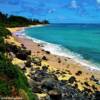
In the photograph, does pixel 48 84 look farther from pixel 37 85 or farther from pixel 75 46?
pixel 75 46

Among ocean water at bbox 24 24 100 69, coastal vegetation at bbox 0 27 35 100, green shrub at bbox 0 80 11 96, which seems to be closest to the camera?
green shrub at bbox 0 80 11 96

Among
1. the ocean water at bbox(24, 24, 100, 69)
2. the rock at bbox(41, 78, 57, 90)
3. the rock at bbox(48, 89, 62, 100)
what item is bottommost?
the ocean water at bbox(24, 24, 100, 69)

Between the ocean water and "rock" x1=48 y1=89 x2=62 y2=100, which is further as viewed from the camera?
the ocean water

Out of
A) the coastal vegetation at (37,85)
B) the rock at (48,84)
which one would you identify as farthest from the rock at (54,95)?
the rock at (48,84)

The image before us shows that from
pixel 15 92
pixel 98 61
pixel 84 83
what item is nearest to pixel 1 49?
pixel 84 83

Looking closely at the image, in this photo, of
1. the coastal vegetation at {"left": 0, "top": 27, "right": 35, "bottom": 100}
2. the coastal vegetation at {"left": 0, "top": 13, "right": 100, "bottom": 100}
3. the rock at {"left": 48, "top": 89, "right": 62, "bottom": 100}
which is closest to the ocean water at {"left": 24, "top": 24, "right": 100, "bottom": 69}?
the coastal vegetation at {"left": 0, "top": 13, "right": 100, "bottom": 100}

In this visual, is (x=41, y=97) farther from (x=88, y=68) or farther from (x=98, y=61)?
(x=98, y=61)

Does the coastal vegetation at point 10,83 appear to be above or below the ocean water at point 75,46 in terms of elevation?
above

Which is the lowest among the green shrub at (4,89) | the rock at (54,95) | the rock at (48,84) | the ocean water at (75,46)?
the ocean water at (75,46)

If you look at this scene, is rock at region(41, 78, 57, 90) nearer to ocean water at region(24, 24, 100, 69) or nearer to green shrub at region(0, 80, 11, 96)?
green shrub at region(0, 80, 11, 96)

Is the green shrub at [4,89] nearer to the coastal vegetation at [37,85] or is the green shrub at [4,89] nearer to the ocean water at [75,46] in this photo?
the coastal vegetation at [37,85]

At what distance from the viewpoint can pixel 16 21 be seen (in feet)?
559

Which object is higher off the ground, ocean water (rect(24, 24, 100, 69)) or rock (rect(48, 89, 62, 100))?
rock (rect(48, 89, 62, 100))

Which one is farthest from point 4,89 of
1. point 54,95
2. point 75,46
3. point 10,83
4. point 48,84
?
point 75,46
